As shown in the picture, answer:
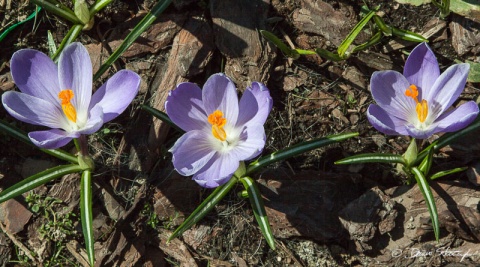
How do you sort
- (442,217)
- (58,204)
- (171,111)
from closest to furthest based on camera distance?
(171,111)
(442,217)
(58,204)

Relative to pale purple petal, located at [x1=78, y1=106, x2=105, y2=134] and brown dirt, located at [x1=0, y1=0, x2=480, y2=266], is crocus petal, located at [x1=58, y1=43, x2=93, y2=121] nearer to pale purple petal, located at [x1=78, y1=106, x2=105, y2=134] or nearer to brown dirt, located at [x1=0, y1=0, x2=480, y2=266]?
pale purple petal, located at [x1=78, y1=106, x2=105, y2=134]

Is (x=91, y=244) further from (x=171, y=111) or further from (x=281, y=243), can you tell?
(x=281, y=243)

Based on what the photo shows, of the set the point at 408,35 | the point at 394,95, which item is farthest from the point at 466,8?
the point at 394,95

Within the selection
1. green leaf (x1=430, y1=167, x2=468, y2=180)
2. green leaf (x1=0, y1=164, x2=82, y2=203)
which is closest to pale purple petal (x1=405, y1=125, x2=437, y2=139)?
green leaf (x1=430, y1=167, x2=468, y2=180)

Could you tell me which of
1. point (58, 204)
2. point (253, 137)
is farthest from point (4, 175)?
point (253, 137)

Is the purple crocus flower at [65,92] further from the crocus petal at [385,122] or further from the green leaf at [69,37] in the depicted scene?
the crocus petal at [385,122]

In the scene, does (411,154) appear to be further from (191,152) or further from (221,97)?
(191,152)

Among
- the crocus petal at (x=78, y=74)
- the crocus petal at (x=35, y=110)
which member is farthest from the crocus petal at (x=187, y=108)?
the crocus petal at (x=35, y=110)
